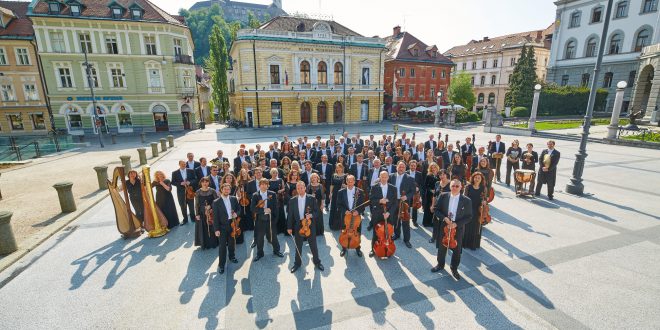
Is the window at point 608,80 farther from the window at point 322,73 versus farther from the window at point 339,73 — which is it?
Answer: the window at point 322,73

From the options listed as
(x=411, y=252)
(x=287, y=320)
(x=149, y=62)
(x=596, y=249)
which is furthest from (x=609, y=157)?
(x=149, y=62)

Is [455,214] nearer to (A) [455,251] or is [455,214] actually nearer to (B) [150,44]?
(A) [455,251]

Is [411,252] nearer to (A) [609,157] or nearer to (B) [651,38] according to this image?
(A) [609,157]

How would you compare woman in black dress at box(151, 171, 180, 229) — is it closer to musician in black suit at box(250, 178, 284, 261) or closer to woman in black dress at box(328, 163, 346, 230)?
musician in black suit at box(250, 178, 284, 261)

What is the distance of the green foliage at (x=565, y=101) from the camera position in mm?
39656

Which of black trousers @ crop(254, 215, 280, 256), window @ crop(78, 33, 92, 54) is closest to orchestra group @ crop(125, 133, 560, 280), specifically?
black trousers @ crop(254, 215, 280, 256)

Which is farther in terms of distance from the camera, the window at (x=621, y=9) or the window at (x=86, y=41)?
the window at (x=621, y=9)

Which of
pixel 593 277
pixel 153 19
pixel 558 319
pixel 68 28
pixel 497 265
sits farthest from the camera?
pixel 153 19

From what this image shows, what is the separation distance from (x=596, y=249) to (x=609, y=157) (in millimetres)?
13875

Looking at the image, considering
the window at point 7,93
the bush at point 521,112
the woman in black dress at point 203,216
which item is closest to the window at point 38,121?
the window at point 7,93

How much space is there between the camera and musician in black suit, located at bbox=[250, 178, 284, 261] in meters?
6.32

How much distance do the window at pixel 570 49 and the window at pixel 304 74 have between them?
38734mm

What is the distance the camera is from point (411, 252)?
6.79 metres

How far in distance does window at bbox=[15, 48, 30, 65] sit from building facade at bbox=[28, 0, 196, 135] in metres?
4.19
